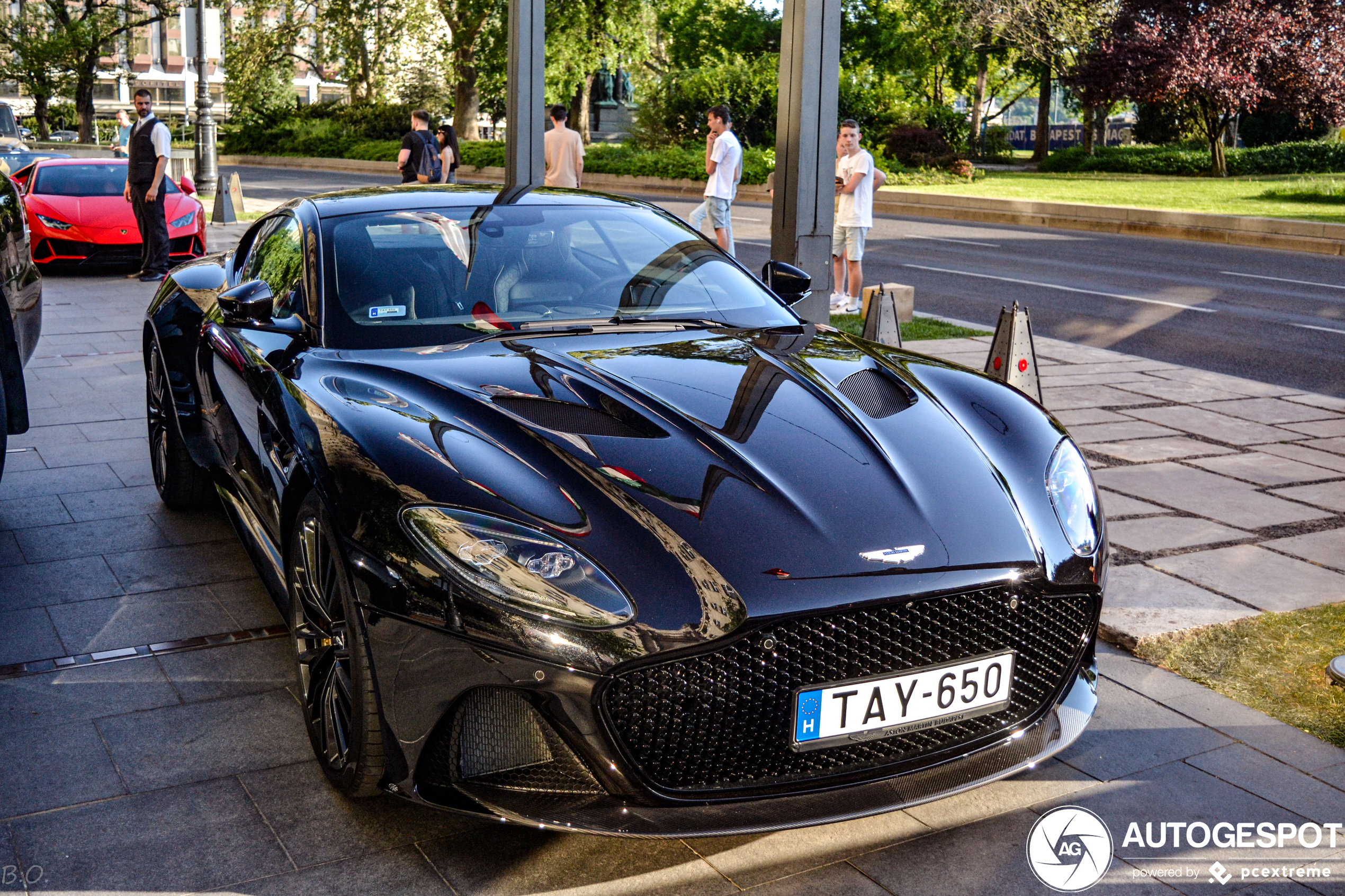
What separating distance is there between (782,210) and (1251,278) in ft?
28.9

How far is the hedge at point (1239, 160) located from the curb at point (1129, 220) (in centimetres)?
1163

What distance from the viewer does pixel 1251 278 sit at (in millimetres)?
15703

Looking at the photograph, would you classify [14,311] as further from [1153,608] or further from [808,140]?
[808,140]

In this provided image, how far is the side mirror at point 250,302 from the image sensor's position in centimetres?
400

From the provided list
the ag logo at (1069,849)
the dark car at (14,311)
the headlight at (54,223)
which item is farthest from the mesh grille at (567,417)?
the headlight at (54,223)

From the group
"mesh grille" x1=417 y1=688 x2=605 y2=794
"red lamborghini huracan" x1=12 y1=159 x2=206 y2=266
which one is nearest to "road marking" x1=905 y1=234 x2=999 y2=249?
→ "red lamborghini huracan" x1=12 y1=159 x2=206 y2=266

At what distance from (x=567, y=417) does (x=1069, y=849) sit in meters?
1.55

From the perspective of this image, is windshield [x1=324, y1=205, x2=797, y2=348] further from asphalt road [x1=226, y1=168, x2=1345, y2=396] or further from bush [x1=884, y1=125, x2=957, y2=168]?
bush [x1=884, y1=125, x2=957, y2=168]

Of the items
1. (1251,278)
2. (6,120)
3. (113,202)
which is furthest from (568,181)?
(6,120)

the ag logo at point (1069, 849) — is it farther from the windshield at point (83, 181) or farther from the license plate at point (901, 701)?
the windshield at point (83, 181)

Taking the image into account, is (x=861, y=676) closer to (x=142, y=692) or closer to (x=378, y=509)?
(x=378, y=509)

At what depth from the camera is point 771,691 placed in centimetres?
262

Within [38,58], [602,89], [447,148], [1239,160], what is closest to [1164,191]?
[1239,160]

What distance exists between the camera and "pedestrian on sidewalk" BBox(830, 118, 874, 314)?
39.2 ft
